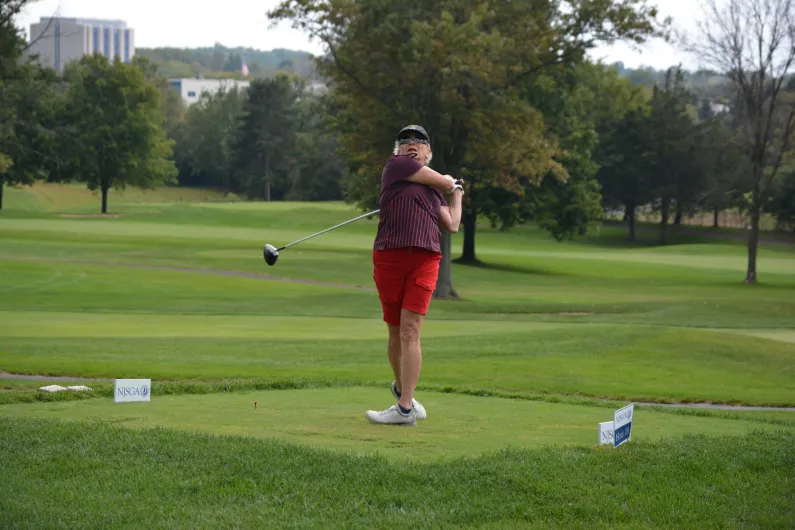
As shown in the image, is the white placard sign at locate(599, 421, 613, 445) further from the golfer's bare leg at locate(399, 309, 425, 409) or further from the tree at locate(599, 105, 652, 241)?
the tree at locate(599, 105, 652, 241)

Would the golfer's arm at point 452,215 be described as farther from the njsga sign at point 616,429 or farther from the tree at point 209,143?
the tree at point 209,143

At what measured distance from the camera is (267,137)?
124062 millimetres

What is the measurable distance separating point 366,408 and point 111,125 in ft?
265

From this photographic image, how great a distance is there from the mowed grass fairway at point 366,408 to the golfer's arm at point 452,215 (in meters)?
1.52

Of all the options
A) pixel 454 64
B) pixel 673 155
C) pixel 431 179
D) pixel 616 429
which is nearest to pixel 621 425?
pixel 616 429

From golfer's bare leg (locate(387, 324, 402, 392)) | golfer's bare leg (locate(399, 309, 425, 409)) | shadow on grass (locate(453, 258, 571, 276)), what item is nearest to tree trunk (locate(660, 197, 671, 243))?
shadow on grass (locate(453, 258, 571, 276))

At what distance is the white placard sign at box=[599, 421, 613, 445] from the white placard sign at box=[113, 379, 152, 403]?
3958mm

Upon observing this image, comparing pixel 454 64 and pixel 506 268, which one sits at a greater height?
pixel 454 64

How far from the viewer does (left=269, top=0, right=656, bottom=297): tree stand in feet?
107

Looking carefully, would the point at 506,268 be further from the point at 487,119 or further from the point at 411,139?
the point at 411,139

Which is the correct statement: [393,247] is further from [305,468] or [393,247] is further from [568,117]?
[568,117]

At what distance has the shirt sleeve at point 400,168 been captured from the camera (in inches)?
328

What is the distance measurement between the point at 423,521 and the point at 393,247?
3.27 metres

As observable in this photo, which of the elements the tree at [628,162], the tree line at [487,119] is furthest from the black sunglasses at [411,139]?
the tree at [628,162]
